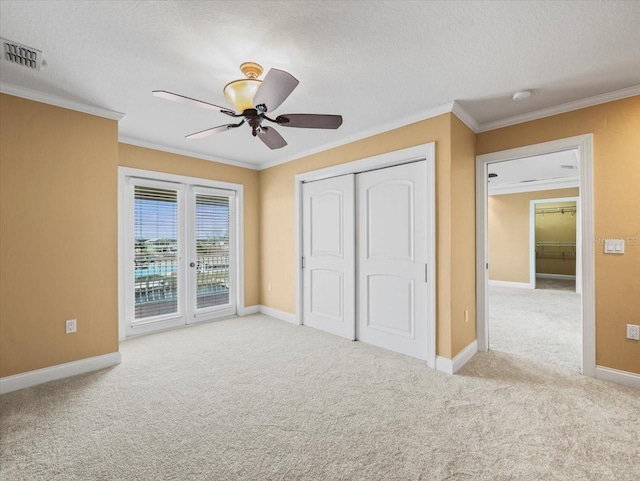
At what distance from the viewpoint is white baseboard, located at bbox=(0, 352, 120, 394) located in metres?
2.61

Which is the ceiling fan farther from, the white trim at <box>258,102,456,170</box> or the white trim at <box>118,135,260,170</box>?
the white trim at <box>118,135,260,170</box>

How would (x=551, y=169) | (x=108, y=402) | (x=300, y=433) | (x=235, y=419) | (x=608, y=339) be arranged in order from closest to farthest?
(x=300, y=433)
(x=235, y=419)
(x=108, y=402)
(x=608, y=339)
(x=551, y=169)

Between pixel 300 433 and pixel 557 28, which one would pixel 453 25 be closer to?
pixel 557 28

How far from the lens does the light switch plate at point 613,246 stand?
106 inches

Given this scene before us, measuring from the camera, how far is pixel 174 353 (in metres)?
3.47

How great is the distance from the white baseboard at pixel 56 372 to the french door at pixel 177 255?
97 cm

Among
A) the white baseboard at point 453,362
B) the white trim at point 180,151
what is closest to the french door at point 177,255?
the white trim at point 180,151

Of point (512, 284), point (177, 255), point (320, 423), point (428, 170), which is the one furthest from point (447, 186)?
point (512, 284)

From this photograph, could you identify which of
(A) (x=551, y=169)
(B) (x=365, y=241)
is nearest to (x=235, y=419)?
(B) (x=365, y=241)

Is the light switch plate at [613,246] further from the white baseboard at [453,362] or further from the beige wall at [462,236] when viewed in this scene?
the white baseboard at [453,362]

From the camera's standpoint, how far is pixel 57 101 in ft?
9.28

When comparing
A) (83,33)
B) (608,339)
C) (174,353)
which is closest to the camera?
(83,33)

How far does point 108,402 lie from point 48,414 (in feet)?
1.22

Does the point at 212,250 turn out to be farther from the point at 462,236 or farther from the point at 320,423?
the point at 462,236
